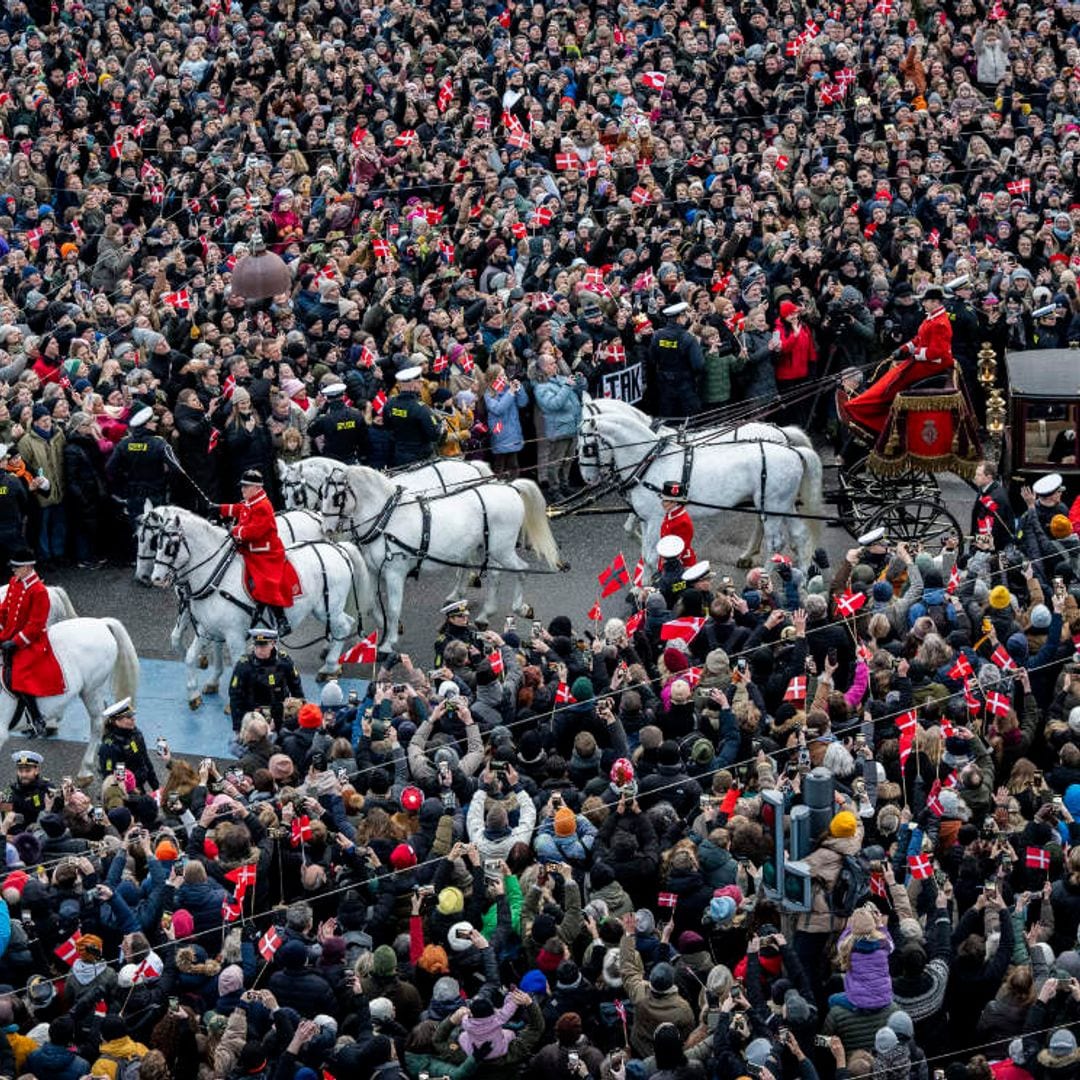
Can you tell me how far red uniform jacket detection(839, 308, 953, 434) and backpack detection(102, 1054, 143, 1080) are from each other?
12.5m

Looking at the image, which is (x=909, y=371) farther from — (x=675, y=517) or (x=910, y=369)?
(x=675, y=517)

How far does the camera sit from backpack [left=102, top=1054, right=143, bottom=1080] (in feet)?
53.3

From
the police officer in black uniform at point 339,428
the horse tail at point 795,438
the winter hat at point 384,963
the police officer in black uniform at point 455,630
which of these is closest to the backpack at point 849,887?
the winter hat at point 384,963

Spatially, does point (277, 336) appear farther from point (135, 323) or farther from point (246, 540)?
point (246, 540)

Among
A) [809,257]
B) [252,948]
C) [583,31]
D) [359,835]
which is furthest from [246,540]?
[583,31]

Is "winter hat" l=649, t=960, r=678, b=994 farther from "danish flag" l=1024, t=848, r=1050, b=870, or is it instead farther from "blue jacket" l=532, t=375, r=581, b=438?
"blue jacket" l=532, t=375, r=581, b=438

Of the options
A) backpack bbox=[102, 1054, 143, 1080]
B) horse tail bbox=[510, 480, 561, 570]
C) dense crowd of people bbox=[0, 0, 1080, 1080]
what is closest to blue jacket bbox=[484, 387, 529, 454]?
dense crowd of people bbox=[0, 0, 1080, 1080]

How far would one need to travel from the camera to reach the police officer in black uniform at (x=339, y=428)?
27.9 metres

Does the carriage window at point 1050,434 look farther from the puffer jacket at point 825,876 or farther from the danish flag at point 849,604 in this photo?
the puffer jacket at point 825,876

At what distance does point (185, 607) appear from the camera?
24.7 meters

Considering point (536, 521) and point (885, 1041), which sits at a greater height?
point (536, 521)

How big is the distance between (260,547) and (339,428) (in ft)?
13.2

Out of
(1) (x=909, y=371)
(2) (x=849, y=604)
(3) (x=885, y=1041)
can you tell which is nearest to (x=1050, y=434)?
(1) (x=909, y=371)

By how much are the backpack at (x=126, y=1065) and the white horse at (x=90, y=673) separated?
702 cm
